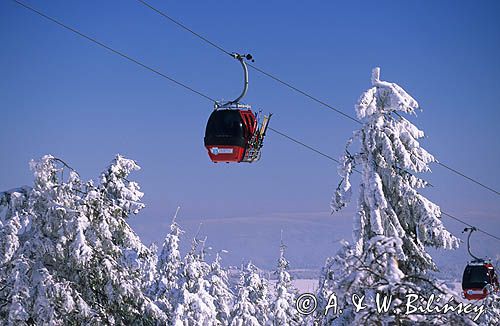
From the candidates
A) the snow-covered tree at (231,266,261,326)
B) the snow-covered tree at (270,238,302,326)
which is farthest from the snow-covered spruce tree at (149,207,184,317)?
the snow-covered tree at (270,238,302,326)

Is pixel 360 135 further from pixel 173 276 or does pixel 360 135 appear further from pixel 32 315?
pixel 173 276

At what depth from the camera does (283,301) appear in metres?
38.7

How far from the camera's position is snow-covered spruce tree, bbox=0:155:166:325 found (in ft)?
47.6

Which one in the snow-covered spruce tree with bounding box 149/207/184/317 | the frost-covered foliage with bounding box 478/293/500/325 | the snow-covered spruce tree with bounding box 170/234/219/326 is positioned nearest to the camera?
the frost-covered foliage with bounding box 478/293/500/325

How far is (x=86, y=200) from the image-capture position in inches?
631

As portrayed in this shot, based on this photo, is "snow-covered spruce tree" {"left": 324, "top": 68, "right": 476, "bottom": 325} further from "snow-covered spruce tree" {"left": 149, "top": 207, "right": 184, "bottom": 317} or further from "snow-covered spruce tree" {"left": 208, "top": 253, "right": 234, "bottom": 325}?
"snow-covered spruce tree" {"left": 208, "top": 253, "right": 234, "bottom": 325}

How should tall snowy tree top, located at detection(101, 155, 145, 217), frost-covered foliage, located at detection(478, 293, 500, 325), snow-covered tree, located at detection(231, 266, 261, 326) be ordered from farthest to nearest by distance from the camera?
snow-covered tree, located at detection(231, 266, 261, 326), frost-covered foliage, located at detection(478, 293, 500, 325), tall snowy tree top, located at detection(101, 155, 145, 217)

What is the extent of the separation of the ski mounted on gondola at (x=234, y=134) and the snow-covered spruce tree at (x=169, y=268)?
9838 mm

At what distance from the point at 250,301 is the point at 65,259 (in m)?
25.6

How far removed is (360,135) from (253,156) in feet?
13.8

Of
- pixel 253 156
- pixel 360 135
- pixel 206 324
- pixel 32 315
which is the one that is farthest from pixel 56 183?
pixel 206 324

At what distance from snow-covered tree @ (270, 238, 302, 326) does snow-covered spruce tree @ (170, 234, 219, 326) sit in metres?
10.00

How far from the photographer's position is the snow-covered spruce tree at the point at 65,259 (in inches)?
571

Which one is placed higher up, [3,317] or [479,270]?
[479,270]
